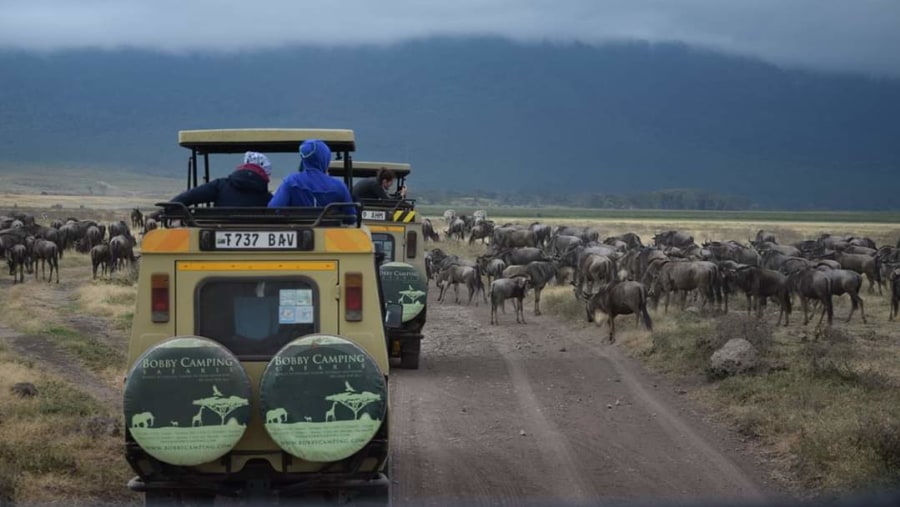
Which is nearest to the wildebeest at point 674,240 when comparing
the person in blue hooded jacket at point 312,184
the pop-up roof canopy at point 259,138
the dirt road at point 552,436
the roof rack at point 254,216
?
the dirt road at point 552,436

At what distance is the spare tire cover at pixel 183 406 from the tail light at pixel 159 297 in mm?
612

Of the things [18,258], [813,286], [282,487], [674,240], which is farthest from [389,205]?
[674,240]

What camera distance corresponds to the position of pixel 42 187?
143125 millimetres

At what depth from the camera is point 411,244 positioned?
15719 millimetres

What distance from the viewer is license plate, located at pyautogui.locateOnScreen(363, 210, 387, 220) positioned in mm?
15617

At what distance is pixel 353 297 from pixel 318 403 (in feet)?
2.87

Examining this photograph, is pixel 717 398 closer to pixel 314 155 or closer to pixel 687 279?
pixel 314 155

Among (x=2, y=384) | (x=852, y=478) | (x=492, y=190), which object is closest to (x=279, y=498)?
(x=852, y=478)

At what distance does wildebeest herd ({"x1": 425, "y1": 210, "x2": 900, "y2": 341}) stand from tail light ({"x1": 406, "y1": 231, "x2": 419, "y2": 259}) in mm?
4407

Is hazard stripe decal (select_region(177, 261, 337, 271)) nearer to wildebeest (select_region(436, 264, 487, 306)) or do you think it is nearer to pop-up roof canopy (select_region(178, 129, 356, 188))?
pop-up roof canopy (select_region(178, 129, 356, 188))

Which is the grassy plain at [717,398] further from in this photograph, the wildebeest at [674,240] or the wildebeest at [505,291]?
the wildebeest at [674,240]

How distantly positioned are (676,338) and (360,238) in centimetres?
1044

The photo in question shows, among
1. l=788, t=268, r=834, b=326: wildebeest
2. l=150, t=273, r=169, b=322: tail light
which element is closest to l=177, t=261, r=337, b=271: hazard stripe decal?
l=150, t=273, r=169, b=322: tail light

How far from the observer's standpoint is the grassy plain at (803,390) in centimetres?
946
